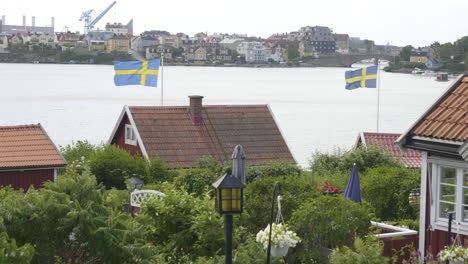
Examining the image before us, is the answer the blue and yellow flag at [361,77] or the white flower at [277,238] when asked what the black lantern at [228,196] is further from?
the blue and yellow flag at [361,77]

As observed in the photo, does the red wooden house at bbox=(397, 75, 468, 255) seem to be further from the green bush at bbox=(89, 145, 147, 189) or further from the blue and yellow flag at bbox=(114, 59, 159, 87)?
the blue and yellow flag at bbox=(114, 59, 159, 87)

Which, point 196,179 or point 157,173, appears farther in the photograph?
point 157,173

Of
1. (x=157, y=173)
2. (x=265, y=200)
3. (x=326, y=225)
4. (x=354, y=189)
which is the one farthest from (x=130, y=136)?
(x=326, y=225)

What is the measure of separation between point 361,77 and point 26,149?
17138 mm

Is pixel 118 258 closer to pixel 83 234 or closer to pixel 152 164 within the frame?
pixel 83 234

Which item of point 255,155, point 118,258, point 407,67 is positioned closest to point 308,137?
point 255,155

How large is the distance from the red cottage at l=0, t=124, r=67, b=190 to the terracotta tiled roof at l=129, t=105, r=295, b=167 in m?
4.44

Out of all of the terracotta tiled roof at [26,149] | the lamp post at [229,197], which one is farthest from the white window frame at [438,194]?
the terracotta tiled roof at [26,149]

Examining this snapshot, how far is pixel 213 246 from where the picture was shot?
33.3 feet

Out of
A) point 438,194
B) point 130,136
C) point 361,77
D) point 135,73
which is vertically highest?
point 135,73

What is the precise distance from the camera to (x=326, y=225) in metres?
10.9

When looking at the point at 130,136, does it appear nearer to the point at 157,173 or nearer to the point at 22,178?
the point at 157,173

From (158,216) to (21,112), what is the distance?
62.8 metres

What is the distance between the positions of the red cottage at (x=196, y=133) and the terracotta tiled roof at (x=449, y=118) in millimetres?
13920
